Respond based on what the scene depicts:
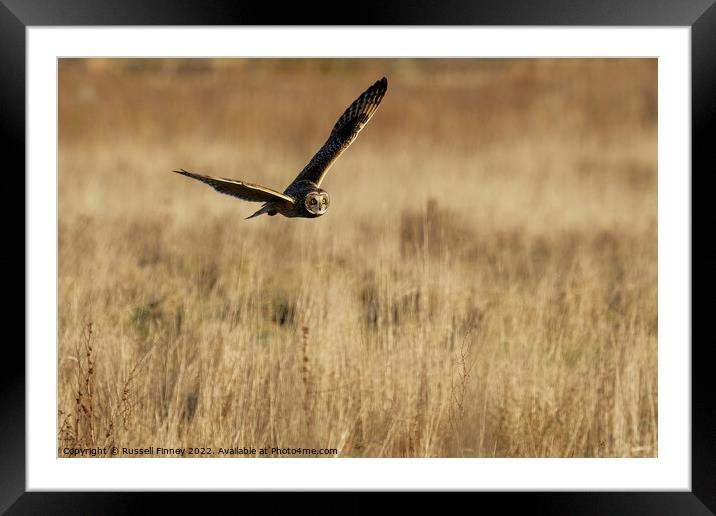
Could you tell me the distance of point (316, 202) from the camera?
391 centimetres

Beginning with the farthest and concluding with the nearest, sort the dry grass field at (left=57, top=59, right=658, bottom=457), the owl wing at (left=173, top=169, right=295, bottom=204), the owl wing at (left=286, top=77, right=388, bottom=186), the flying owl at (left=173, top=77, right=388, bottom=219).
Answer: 1. the owl wing at (left=286, top=77, right=388, bottom=186)
2. the dry grass field at (left=57, top=59, right=658, bottom=457)
3. the flying owl at (left=173, top=77, right=388, bottom=219)
4. the owl wing at (left=173, top=169, right=295, bottom=204)

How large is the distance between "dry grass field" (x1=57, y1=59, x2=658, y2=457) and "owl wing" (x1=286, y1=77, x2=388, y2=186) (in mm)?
581

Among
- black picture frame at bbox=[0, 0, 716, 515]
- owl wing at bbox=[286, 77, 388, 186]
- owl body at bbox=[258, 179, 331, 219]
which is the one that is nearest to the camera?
black picture frame at bbox=[0, 0, 716, 515]

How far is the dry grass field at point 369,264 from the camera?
3.73m

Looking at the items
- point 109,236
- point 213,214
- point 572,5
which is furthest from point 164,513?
point 213,214

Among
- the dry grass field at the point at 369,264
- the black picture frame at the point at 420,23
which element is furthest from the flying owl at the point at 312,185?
the black picture frame at the point at 420,23

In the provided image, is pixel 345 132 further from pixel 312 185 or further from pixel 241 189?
pixel 241 189

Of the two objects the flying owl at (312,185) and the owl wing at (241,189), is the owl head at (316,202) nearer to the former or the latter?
the flying owl at (312,185)

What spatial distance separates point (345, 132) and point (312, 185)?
395 millimetres

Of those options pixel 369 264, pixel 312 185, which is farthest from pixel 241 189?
pixel 369 264

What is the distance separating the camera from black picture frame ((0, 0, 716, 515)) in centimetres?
304

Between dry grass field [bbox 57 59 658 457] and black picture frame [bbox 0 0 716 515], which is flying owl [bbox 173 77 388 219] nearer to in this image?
dry grass field [bbox 57 59 658 457]

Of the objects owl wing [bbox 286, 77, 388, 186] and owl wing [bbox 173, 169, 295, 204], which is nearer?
owl wing [bbox 173, 169, 295, 204]

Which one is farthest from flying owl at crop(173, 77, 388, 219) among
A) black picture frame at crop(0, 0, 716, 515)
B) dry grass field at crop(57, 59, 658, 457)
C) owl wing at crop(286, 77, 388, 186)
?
black picture frame at crop(0, 0, 716, 515)
